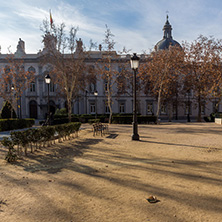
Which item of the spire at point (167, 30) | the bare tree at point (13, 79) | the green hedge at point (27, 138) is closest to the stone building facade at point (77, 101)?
the spire at point (167, 30)

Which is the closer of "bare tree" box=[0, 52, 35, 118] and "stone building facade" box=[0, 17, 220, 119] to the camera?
"bare tree" box=[0, 52, 35, 118]

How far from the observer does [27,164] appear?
6633 millimetres

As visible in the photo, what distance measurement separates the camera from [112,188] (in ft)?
14.6

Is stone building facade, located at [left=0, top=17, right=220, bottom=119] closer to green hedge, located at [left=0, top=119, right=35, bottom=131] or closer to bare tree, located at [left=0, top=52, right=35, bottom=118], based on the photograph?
bare tree, located at [left=0, top=52, right=35, bottom=118]

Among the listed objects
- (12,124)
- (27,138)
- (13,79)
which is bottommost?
(12,124)

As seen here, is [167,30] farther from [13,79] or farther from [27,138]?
[27,138]

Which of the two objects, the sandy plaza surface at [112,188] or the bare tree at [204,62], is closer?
the sandy plaza surface at [112,188]

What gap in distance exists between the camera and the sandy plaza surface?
11.0 ft

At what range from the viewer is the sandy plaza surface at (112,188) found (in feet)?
11.0

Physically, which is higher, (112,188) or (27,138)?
(27,138)

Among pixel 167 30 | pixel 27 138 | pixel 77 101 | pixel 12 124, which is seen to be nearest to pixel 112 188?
pixel 27 138

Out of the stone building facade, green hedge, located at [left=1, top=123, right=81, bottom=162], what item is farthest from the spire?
green hedge, located at [left=1, top=123, right=81, bottom=162]

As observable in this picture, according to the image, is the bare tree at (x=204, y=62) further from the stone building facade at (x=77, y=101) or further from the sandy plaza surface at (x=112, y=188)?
the sandy plaza surface at (x=112, y=188)

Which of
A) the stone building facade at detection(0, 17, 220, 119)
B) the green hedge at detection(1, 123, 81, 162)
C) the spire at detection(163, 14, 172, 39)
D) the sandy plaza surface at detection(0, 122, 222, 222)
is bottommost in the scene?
the sandy plaza surface at detection(0, 122, 222, 222)
